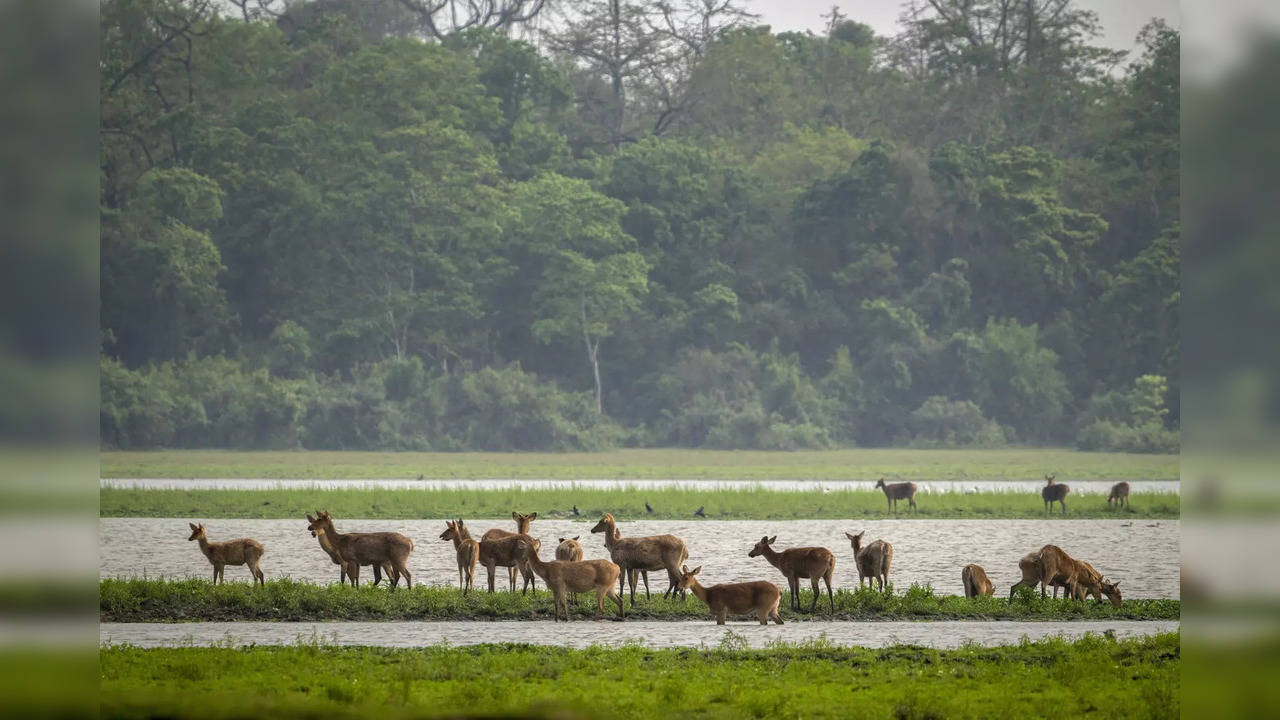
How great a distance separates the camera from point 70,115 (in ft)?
22.9

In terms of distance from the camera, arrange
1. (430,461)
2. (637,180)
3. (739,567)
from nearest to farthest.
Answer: (739,567)
(430,461)
(637,180)

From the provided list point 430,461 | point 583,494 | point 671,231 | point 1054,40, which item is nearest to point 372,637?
point 583,494

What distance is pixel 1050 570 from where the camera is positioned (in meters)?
19.2

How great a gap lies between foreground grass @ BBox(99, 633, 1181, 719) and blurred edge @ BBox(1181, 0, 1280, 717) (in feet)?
15.6

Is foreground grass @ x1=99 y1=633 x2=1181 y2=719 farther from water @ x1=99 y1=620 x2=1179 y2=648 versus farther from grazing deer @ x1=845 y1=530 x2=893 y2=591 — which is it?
grazing deer @ x1=845 y1=530 x2=893 y2=591

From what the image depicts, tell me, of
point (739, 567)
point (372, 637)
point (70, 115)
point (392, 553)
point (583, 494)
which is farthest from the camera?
point (583, 494)

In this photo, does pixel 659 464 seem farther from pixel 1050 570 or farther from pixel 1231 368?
pixel 1231 368

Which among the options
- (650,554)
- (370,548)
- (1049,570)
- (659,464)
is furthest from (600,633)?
(659,464)

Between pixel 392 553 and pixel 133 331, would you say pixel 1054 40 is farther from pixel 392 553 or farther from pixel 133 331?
pixel 392 553

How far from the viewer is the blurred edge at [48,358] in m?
6.64

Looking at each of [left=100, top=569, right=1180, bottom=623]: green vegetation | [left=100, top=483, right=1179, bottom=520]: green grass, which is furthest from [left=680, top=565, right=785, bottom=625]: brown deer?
[left=100, top=483, right=1179, bottom=520]: green grass

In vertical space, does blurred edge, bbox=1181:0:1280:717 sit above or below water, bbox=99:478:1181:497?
above

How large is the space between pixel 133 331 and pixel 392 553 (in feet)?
195

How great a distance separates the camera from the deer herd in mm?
17594
